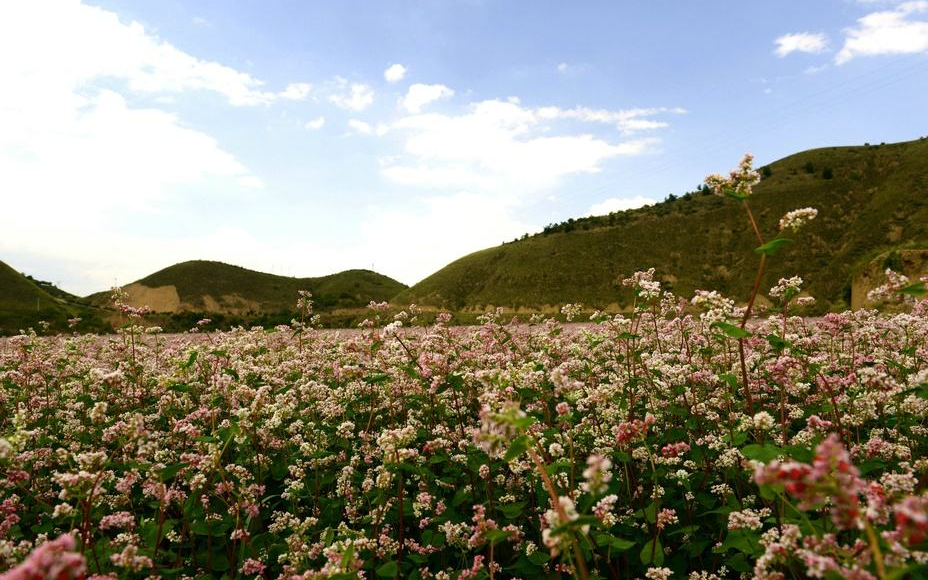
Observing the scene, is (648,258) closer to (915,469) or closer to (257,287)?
(915,469)

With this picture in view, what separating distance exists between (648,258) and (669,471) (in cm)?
10669

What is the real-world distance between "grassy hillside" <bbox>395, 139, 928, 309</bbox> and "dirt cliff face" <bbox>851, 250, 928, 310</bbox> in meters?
51.8

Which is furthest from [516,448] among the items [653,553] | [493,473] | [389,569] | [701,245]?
[701,245]

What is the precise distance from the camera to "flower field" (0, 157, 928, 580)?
3059 mm

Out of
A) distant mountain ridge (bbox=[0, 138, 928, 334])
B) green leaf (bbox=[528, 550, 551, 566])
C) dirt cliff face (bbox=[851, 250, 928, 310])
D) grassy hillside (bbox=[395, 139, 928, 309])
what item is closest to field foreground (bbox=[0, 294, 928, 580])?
green leaf (bbox=[528, 550, 551, 566])

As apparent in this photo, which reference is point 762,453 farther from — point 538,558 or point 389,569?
point 389,569

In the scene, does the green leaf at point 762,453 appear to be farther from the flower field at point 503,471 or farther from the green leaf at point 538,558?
the green leaf at point 538,558

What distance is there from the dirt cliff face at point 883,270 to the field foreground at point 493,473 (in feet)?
71.3

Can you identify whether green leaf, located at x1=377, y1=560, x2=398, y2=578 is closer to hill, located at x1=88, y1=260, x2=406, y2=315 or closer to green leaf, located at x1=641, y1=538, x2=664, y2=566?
green leaf, located at x1=641, y1=538, x2=664, y2=566

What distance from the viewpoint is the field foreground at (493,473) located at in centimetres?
304

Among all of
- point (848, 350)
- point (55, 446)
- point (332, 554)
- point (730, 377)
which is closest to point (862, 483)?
point (332, 554)

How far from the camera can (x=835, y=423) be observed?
6160 millimetres

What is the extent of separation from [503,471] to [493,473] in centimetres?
15

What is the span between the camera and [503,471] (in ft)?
22.4
